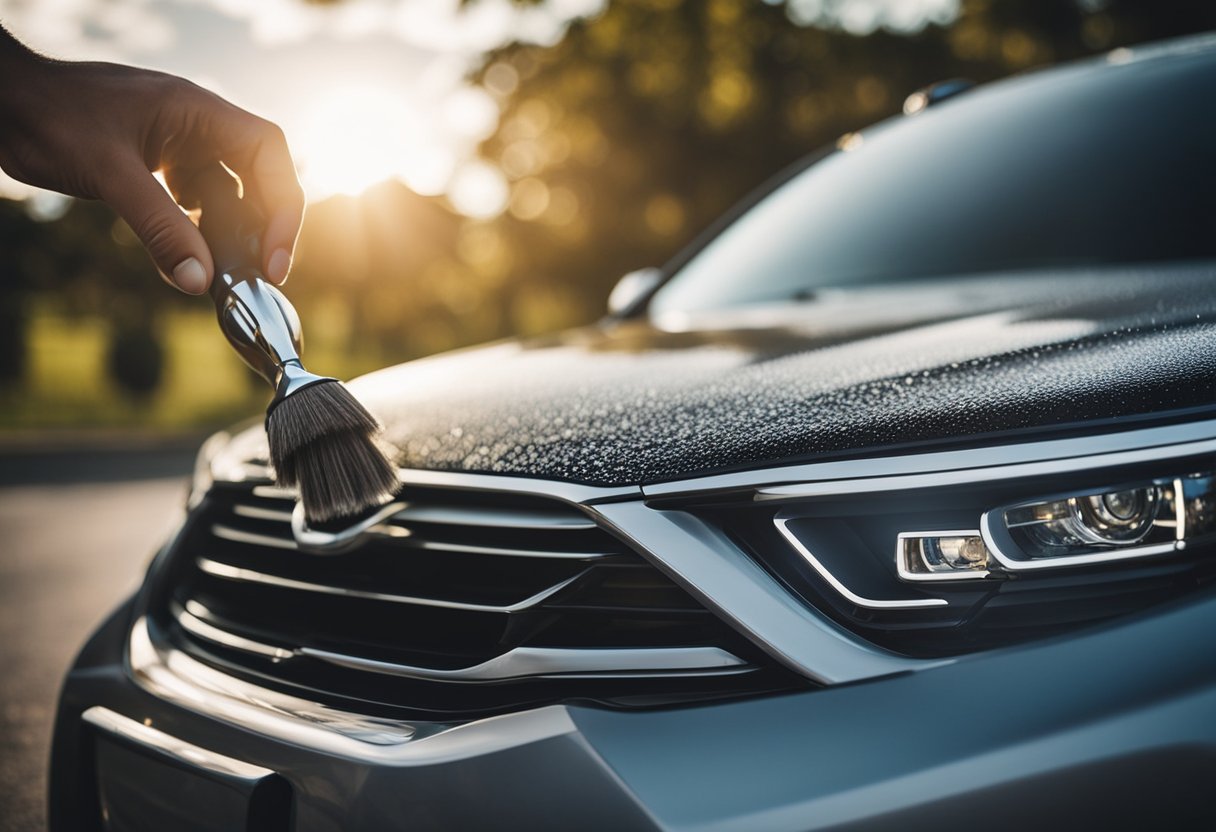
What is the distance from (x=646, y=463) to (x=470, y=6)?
12.5m

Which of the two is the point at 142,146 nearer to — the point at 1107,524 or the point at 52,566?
the point at 1107,524

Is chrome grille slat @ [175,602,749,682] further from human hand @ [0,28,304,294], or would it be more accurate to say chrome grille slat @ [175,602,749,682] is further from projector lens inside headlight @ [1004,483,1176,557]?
human hand @ [0,28,304,294]

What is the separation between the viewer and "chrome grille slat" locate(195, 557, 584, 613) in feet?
4.08

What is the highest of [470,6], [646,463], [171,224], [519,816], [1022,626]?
[470,6]

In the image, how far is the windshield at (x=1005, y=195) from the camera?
217 centimetres

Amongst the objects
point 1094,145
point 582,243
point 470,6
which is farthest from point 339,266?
point 1094,145

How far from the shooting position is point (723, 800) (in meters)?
1.02

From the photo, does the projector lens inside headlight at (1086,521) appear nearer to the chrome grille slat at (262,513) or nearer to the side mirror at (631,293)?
the chrome grille slat at (262,513)

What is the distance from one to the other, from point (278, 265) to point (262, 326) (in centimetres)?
19

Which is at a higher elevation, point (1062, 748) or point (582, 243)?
point (582, 243)

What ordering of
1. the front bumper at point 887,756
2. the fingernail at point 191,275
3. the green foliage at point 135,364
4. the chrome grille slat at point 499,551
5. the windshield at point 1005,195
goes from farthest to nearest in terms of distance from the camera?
the green foliage at point 135,364
the windshield at point 1005,195
the fingernail at point 191,275
the chrome grille slat at point 499,551
the front bumper at point 887,756

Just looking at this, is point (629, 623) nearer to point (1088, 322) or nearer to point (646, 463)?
point (646, 463)

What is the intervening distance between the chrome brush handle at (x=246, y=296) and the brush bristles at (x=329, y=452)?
0.11 ft

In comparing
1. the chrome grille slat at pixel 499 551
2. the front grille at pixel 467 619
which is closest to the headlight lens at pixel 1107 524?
the front grille at pixel 467 619
